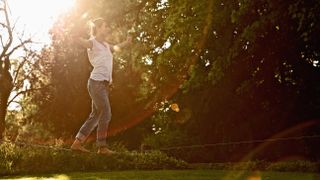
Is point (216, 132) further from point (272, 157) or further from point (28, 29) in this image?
point (28, 29)

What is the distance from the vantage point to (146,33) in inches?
760

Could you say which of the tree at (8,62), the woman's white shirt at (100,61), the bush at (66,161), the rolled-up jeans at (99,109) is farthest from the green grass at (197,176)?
the tree at (8,62)

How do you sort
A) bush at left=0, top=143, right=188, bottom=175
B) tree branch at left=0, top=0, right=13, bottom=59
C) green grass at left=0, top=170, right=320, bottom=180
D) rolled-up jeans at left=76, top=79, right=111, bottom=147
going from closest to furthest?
rolled-up jeans at left=76, top=79, right=111, bottom=147
green grass at left=0, top=170, right=320, bottom=180
bush at left=0, top=143, right=188, bottom=175
tree branch at left=0, top=0, right=13, bottom=59

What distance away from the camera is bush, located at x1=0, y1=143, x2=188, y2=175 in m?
17.3

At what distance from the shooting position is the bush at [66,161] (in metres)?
17.3

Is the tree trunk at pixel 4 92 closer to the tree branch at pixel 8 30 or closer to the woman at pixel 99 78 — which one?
the tree branch at pixel 8 30

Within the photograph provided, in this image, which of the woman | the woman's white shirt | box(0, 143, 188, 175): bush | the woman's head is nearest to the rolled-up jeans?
the woman

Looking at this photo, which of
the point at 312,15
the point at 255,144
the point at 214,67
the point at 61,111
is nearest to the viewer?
the point at 312,15

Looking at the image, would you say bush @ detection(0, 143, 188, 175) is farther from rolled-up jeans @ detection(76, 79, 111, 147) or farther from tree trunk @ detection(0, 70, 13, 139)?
tree trunk @ detection(0, 70, 13, 139)

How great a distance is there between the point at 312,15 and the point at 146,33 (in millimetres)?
9343

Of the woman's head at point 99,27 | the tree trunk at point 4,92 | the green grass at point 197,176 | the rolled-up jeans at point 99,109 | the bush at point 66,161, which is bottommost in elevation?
the green grass at point 197,176

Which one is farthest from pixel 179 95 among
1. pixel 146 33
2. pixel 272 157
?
pixel 146 33

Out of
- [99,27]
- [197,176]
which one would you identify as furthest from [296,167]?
[99,27]

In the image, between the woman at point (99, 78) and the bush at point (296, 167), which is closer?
the woman at point (99, 78)
